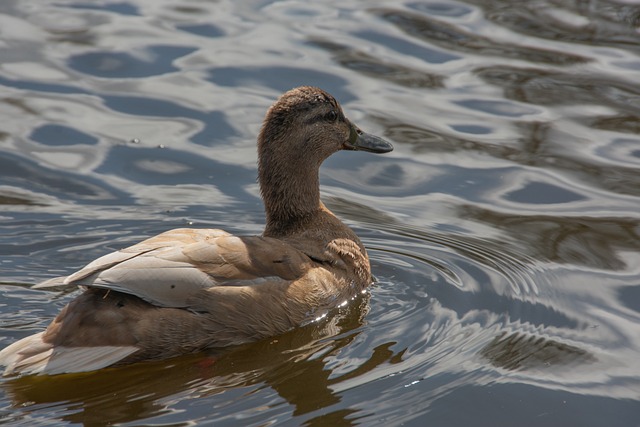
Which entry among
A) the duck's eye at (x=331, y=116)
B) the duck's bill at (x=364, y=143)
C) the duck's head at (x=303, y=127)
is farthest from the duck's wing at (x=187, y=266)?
the duck's bill at (x=364, y=143)

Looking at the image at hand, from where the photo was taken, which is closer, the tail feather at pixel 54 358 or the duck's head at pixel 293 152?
the tail feather at pixel 54 358

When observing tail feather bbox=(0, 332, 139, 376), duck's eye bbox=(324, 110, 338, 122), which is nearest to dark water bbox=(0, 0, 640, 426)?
tail feather bbox=(0, 332, 139, 376)

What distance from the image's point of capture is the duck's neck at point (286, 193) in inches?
314

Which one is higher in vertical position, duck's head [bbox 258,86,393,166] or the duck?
duck's head [bbox 258,86,393,166]

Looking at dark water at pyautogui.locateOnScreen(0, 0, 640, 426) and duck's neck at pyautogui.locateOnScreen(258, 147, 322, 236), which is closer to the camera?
dark water at pyautogui.locateOnScreen(0, 0, 640, 426)

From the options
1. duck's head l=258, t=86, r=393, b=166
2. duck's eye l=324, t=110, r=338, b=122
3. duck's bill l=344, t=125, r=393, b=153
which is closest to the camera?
duck's head l=258, t=86, r=393, b=166

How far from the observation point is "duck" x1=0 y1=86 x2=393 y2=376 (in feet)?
20.7

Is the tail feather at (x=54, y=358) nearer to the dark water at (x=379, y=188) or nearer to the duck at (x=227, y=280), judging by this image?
the duck at (x=227, y=280)

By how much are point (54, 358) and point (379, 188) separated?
4.09m

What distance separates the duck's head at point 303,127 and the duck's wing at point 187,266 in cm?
87

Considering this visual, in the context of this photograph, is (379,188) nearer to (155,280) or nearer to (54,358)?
(155,280)

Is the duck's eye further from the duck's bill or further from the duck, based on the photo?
the duck's bill

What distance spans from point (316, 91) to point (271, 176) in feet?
2.29

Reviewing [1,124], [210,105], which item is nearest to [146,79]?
[210,105]
